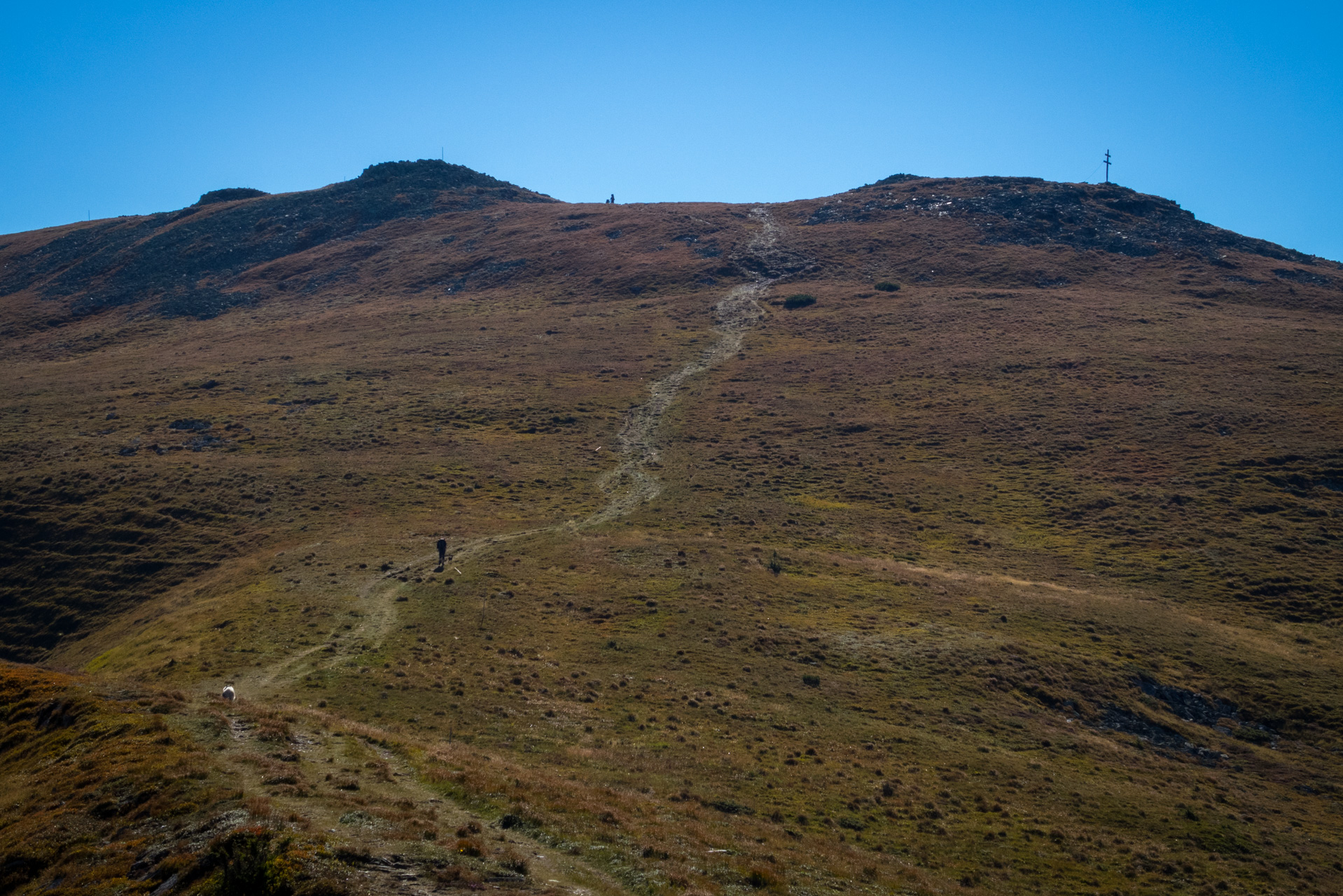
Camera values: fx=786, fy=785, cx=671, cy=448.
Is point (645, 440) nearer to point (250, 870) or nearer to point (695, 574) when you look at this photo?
point (695, 574)

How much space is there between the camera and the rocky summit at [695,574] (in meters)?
18.7

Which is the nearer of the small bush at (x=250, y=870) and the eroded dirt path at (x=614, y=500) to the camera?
the small bush at (x=250, y=870)

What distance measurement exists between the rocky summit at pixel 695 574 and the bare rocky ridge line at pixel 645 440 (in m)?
0.50

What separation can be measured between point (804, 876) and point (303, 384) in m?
73.8

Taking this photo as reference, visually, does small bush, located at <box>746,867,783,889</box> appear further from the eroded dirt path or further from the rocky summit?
the eroded dirt path

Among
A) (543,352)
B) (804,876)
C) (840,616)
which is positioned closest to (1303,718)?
(840,616)

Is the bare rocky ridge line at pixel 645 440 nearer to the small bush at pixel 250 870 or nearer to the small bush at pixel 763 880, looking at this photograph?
the small bush at pixel 250 870

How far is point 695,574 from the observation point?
43875mm

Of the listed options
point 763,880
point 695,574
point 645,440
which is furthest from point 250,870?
point 645,440

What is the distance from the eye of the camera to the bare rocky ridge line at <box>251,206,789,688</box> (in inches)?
1534

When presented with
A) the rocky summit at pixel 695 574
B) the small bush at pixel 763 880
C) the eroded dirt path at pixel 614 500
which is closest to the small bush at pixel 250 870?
the rocky summit at pixel 695 574

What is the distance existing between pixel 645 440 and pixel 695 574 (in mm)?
24704

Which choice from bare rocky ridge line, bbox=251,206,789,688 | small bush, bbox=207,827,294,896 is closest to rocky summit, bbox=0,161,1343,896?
small bush, bbox=207,827,294,896

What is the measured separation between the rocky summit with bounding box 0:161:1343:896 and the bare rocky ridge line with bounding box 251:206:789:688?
0.50 m
